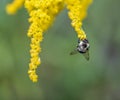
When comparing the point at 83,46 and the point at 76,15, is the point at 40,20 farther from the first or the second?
the point at 83,46

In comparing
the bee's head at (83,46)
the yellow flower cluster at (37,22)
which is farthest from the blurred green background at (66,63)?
the yellow flower cluster at (37,22)

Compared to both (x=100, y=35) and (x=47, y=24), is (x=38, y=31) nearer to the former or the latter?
(x=47, y=24)

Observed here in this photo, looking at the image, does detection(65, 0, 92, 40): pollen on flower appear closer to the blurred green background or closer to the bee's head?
the bee's head

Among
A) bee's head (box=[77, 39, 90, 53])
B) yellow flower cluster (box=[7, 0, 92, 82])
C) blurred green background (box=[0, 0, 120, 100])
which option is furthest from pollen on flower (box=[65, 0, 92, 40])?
blurred green background (box=[0, 0, 120, 100])

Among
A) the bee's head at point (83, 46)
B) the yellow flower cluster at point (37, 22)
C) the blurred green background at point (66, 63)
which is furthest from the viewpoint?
the blurred green background at point (66, 63)

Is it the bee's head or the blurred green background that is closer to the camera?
the bee's head

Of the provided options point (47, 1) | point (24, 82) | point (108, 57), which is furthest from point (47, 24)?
point (108, 57)

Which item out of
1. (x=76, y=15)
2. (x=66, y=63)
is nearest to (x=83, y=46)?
(x=76, y=15)

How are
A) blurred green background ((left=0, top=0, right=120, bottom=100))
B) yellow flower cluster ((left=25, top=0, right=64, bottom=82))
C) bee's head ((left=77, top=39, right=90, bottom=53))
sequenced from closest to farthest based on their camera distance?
1. yellow flower cluster ((left=25, top=0, right=64, bottom=82))
2. bee's head ((left=77, top=39, right=90, bottom=53))
3. blurred green background ((left=0, top=0, right=120, bottom=100))

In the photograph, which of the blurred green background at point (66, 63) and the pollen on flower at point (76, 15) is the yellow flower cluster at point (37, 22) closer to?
the pollen on flower at point (76, 15)
